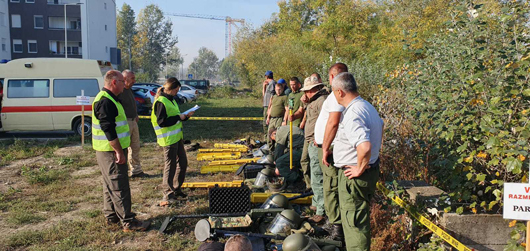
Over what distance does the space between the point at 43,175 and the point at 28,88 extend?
5.57 m

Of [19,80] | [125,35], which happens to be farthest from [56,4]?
[19,80]

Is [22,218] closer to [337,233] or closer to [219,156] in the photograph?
[337,233]

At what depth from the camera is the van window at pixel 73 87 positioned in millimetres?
12016

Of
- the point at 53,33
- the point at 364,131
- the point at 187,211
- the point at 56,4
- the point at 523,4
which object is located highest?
the point at 56,4

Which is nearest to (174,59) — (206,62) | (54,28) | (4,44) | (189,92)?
(54,28)

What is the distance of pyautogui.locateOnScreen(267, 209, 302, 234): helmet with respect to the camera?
469 cm

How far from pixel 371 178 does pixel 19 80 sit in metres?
12.1

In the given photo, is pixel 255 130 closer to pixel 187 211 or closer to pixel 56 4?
pixel 187 211

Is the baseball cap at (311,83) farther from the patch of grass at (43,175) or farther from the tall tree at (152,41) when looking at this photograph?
the tall tree at (152,41)

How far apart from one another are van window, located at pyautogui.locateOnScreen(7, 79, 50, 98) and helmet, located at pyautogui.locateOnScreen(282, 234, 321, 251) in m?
10.8

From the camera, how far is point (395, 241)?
436 centimetres

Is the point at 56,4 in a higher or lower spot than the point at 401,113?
higher

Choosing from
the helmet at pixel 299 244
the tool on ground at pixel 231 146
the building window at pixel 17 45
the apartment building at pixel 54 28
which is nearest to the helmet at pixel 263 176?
the helmet at pixel 299 244

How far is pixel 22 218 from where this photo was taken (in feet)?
18.6
